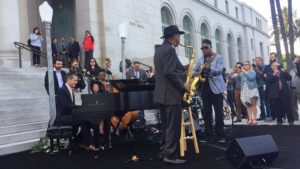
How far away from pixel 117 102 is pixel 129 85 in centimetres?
44

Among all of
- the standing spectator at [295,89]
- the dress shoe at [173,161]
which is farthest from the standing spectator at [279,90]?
the dress shoe at [173,161]

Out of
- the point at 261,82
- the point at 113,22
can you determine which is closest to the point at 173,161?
the point at 261,82

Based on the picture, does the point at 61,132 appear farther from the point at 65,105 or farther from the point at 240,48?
the point at 240,48

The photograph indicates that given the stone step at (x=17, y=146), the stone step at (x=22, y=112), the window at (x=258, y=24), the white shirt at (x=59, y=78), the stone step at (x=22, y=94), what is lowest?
the stone step at (x=17, y=146)

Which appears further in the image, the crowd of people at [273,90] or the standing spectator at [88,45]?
the standing spectator at [88,45]

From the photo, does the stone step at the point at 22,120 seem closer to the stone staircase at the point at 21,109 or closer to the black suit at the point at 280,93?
the stone staircase at the point at 21,109

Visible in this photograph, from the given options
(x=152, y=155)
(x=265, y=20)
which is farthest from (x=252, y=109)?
(x=265, y=20)

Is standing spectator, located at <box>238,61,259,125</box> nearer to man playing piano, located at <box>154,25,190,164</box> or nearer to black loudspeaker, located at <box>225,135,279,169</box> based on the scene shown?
man playing piano, located at <box>154,25,190,164</box>

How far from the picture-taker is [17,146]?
374 inches

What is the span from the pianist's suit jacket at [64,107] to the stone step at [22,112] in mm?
2561

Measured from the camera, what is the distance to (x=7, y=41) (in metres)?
16.2

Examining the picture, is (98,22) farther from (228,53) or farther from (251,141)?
(228,53)

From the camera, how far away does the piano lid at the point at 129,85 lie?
751cm

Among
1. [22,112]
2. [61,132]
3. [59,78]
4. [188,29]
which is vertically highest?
[188,29]
